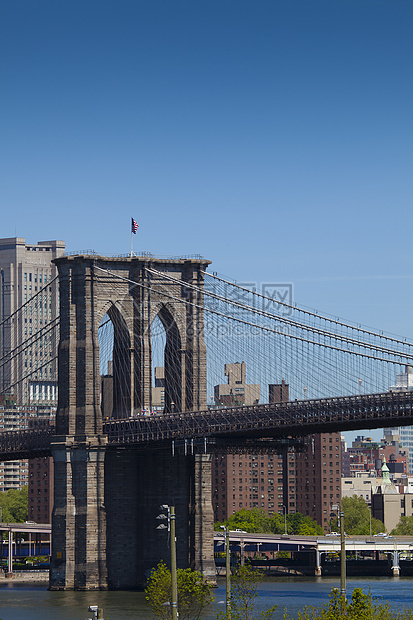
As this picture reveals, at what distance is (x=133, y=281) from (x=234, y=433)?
15417mm

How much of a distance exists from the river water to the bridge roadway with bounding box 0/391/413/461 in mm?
11261

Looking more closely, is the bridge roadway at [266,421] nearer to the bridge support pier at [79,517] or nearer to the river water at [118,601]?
the bridge support pier at [79,517]

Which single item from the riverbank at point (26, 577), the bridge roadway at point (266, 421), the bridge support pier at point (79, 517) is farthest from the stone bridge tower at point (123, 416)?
the riverbank at point (26, 577)

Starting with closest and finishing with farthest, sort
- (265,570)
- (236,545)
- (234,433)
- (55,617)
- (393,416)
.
Answer: (55,617), (393,416), (234,433), (265,570), (236,545)

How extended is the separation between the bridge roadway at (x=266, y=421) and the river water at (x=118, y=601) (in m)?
11.3

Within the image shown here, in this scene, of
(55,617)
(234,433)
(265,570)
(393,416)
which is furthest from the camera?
(265,570)

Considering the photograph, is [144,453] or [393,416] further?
[144,453]

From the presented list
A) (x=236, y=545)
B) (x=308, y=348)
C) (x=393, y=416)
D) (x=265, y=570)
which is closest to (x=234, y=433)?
(x=308, y=348)

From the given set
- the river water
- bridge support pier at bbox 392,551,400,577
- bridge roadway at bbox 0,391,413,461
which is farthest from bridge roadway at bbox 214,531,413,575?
bridge roadway at bbox 0,391,413,461

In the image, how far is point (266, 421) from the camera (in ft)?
339

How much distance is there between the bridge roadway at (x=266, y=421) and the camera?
97.3 meters

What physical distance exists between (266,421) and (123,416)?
1607cm

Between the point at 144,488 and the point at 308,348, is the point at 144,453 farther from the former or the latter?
the point at 308,348

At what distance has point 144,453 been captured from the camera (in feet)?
376
